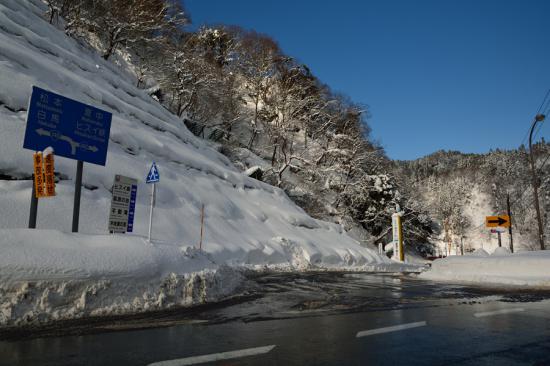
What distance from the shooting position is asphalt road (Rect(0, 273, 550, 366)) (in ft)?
12.1

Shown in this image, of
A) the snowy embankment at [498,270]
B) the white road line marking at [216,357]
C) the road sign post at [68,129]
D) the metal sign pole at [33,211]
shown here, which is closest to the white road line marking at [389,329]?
the white road line marking at [216,357]

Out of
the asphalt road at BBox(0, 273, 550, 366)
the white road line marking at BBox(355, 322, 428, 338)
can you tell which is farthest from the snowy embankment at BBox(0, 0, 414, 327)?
the white road line marking at BBox(355, 322, 428, 338)

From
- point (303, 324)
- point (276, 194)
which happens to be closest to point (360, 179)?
point (276, 194)

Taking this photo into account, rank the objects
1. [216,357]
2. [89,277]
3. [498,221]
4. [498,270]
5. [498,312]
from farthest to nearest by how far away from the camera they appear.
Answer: [498,221] < [498,270] < [498,312] < [89,277] < [216,357]

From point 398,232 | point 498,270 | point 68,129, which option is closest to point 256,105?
point 398,232

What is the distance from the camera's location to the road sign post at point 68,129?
25.8ft

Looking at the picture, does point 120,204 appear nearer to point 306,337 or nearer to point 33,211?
point 33,211

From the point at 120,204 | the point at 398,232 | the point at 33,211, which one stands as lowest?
the point at 33,211

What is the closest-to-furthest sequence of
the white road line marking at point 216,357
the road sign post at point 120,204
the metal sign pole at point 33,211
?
1. the white road line marking at point 216,357
2. the metal sign pole at point 33,211
3. the road sign post at point 120,204

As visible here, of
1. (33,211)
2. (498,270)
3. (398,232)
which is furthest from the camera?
(398,232)

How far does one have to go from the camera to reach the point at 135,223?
13672 millimetres

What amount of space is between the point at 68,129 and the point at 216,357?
23.1 ft

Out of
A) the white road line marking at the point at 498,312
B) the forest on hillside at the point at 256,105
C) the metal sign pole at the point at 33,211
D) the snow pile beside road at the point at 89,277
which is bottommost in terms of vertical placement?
the white road line marking at the point at 498,312

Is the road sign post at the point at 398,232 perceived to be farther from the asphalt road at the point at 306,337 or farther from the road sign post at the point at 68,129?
the road sign post at the point at 68,129
